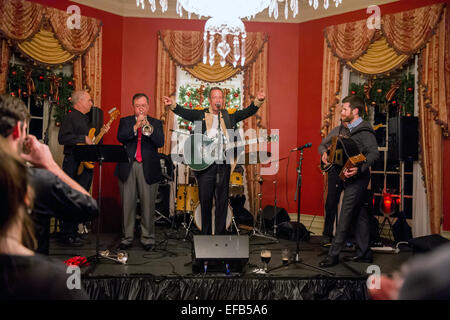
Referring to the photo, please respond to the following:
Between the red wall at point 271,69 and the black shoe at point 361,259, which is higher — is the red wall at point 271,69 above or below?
above

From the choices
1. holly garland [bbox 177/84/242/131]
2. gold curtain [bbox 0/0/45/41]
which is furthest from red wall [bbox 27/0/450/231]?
gold curtain [bbox 0/0/45/41]

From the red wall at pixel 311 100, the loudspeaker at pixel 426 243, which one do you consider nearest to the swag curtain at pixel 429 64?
the red wall at pixel 311 100

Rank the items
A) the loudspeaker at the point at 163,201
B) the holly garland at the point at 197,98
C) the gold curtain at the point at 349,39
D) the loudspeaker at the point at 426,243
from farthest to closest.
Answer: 1. the holly garland at the point at 197,98
2. the loudspeaker at the point at 163,201
3. the gold curtain at the point at 349,39
4. the loudspeaker at the point at 426,243

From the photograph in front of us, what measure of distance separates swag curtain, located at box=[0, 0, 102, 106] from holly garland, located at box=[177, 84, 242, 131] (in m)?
1.61

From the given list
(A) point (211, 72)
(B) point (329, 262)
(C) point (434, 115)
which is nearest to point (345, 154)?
(B) point (329, 262)

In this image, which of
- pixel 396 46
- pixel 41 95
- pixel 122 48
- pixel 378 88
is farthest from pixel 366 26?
pixel 41 95

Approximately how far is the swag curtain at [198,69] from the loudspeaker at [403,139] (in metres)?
2.41

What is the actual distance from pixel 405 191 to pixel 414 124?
4.36ft

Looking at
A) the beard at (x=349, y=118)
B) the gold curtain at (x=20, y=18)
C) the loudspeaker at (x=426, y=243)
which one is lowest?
the loudspeaker at (x=426, y=243)

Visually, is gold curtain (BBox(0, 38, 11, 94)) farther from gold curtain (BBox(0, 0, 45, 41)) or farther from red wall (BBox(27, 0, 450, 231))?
red wall (BBox(27, 0, 450, 231))

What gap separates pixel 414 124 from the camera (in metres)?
5.71

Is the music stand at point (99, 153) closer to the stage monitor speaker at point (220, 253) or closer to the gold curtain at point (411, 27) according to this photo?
the stage monitor speaker at point (220, 253)

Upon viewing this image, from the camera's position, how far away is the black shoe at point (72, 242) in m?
4.96

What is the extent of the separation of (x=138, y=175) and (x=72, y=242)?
4.44ft
